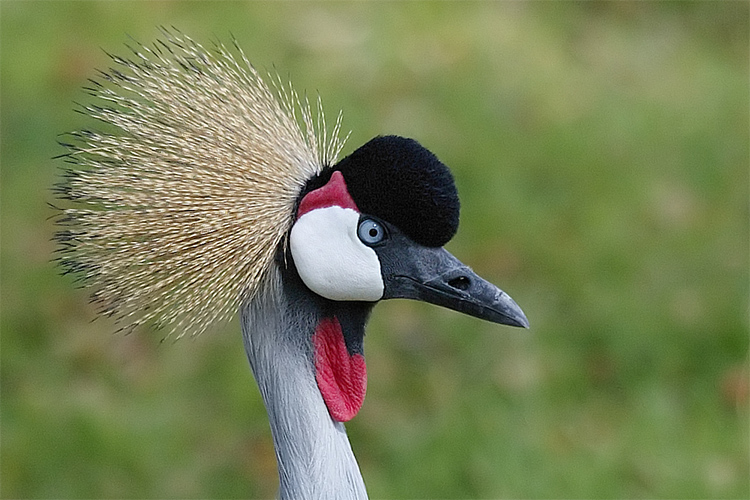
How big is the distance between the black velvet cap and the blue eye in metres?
0.01

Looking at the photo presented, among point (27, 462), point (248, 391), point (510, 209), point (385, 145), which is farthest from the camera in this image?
point (510, 209)

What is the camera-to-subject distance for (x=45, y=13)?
3.20 m

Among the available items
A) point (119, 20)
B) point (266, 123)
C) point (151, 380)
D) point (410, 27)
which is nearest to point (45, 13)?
point (119, 20)

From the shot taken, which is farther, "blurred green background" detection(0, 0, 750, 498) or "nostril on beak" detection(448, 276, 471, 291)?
"blurred green background" detection(0, 0, 750, 498)

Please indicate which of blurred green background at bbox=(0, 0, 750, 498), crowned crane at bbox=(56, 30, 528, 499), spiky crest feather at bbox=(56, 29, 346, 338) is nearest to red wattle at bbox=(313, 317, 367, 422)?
crowned crane at bbox=(56, 30, 528, 499)

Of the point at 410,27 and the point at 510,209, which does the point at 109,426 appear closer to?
the point at 510,209

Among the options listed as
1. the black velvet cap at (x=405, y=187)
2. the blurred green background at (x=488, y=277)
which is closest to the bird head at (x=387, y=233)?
the black velvet cap at (x=405, y=187)

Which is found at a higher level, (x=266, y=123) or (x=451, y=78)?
(x=451, y=78)

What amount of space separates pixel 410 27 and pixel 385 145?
229cm

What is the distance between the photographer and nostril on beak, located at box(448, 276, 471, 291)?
1180 mm

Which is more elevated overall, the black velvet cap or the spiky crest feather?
the black velvet cap

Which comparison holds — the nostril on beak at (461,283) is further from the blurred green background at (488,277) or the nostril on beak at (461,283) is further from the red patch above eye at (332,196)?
the blurred green background at (488,277)

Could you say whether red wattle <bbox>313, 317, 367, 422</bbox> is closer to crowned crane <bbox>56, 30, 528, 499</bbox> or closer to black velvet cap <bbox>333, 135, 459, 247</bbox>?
crowned crane <bbox>56, 30, 528, 499</bbox>

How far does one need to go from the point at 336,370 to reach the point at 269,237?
195 millimetres
